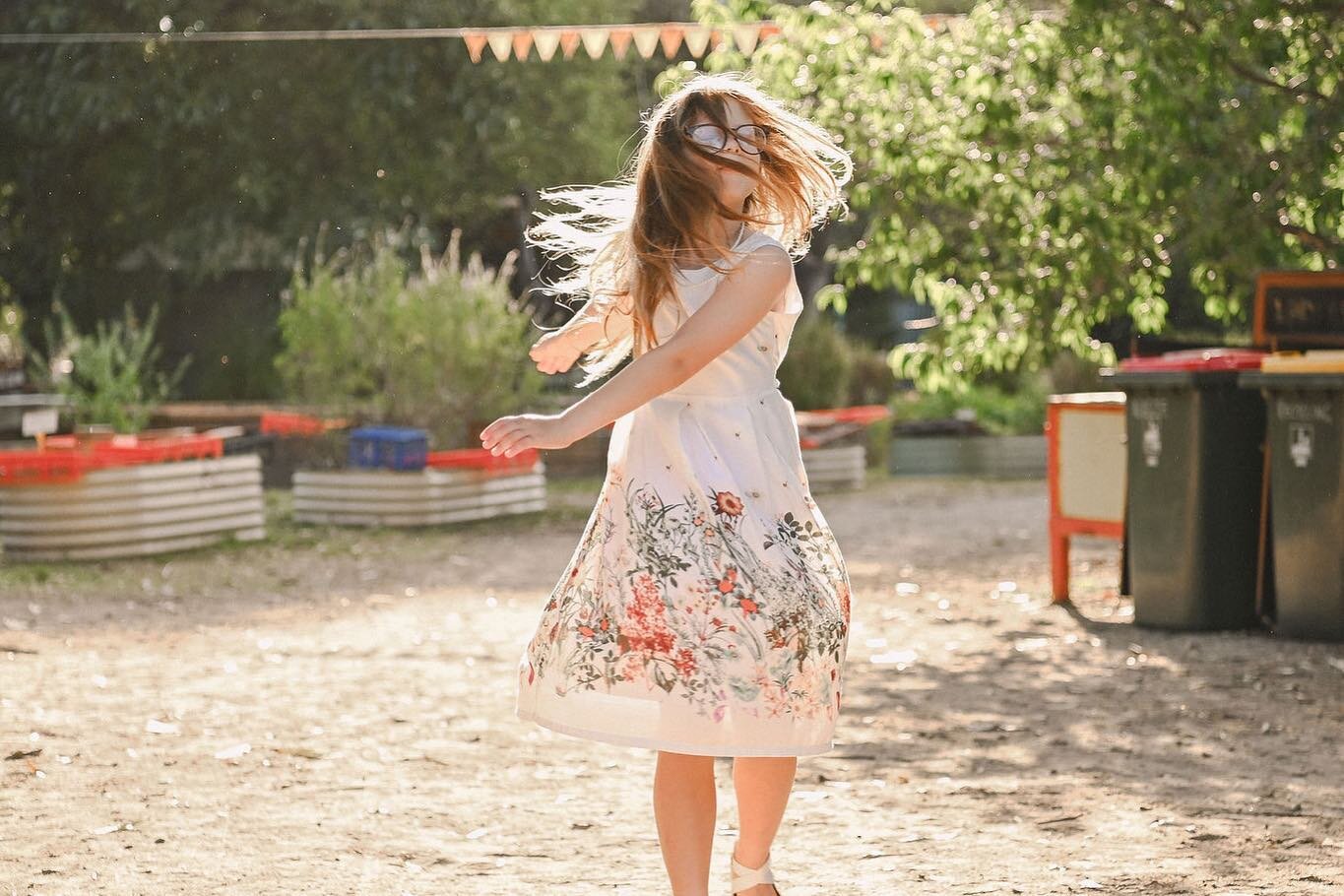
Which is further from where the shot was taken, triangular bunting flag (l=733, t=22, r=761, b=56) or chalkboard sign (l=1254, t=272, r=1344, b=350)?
triangular bunting flag (l=733, t=22, r=761, b=56)

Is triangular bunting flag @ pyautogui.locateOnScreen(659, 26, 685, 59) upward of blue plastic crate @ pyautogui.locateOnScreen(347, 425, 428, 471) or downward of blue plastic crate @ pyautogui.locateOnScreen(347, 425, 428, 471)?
upward

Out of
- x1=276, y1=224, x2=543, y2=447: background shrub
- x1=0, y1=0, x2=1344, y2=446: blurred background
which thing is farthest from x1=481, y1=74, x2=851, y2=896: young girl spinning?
x1=276, y1=224, x2=543, y2=447: background shrub

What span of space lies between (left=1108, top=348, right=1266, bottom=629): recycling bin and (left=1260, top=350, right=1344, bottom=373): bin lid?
0.91 ft

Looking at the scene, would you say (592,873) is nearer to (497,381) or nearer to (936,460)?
(497,381)

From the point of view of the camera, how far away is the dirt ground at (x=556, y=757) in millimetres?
4164

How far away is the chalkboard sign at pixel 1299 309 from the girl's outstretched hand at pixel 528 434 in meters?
5.86

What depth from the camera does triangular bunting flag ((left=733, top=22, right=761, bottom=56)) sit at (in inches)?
412

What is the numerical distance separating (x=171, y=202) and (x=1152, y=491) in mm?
15038

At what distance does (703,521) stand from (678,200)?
0.59 meters

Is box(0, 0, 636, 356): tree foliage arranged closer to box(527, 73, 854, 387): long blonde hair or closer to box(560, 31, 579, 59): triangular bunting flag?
box(560, 31, 579, 59): triangular bunting flag

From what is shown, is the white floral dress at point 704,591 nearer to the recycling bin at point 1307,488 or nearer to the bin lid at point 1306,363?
the recycling bin at point 1307,488

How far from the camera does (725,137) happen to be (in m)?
3.19

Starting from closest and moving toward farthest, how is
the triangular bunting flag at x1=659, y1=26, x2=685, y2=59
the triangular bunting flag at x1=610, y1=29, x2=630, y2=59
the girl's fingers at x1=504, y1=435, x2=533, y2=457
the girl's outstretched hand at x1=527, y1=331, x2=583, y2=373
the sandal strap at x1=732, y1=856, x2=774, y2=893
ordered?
the girl's fingers at x1=504, y1=435, x2=533, y2=457, the sandal strap at x1=732, y1=856, x2=774, y2=893, the girl's outstretched hand at x1=527, y1=331, x2=583, y2=373, the triangular bunting flag at x1=659, y1=26, x2=685, y2=59, the triangular bunting flag at x1=610, y1=29, x2=630, y2=59

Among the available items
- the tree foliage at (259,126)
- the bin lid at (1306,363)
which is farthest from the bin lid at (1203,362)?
the tree foliage at (259,126)
